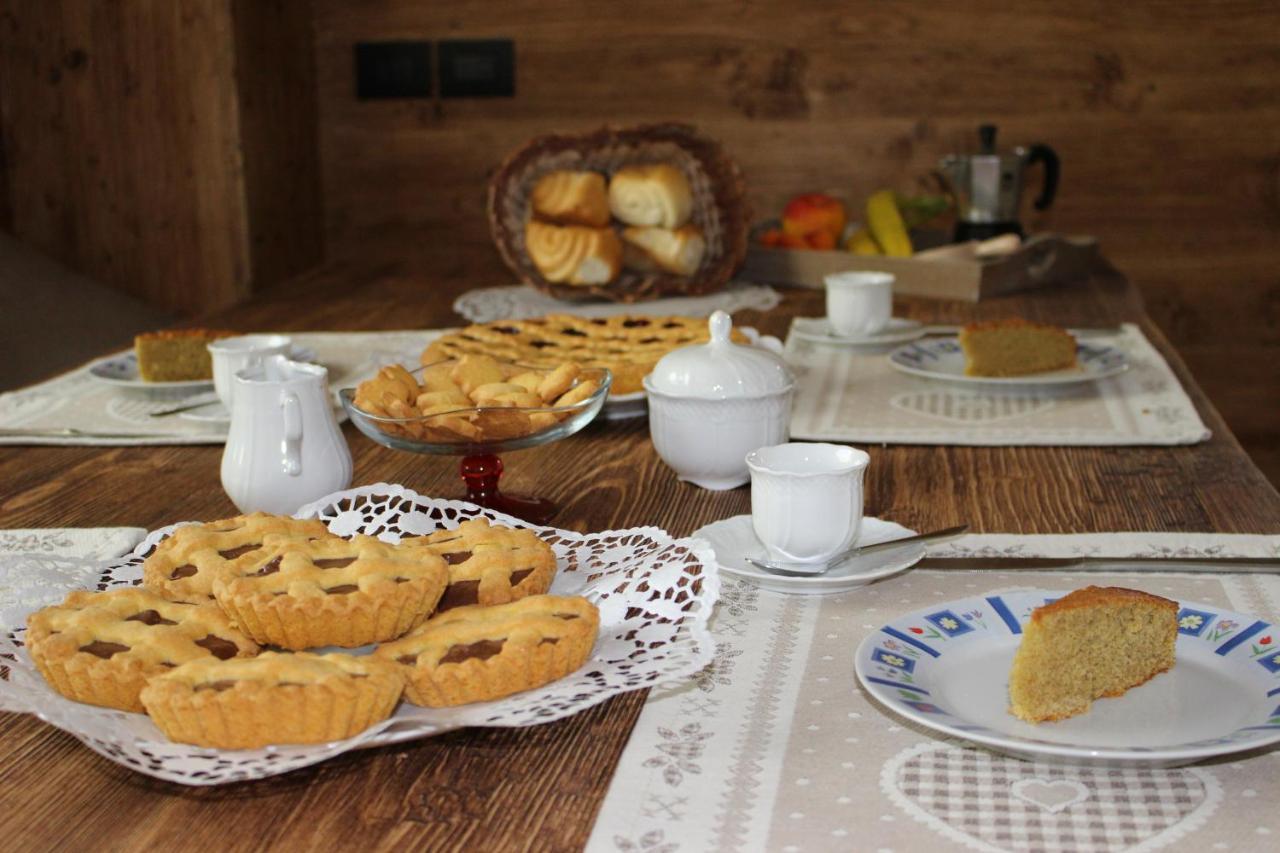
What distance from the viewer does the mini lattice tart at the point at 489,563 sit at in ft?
2.72

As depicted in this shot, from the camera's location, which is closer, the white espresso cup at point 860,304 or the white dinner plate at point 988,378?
the white dinner plate at point 988,378

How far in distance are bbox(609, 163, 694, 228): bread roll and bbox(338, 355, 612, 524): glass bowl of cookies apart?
1.01m

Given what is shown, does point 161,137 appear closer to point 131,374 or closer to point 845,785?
point 131,374

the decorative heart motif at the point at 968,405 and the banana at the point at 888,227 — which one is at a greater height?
the banana at the point at 888,227

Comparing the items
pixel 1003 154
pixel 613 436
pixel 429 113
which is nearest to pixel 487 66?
pixel 429 113

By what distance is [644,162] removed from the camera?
2354 mm

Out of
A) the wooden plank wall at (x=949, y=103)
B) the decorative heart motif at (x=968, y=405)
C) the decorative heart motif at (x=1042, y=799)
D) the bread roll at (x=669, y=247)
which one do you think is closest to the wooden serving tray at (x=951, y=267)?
the bread roll at (x=669, y=247)

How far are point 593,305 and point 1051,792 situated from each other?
169 centimetres

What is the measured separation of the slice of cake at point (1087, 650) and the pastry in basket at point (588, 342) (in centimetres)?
78

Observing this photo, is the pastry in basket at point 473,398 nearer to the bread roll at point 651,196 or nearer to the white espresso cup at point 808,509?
the white espresso cup at point 808,509

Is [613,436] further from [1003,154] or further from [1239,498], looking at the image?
[1003,154]

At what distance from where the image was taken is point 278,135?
3.04 meters

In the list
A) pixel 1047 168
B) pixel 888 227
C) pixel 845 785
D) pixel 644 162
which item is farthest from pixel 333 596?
pixel 1047 168

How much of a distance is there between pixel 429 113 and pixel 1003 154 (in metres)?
1.28
